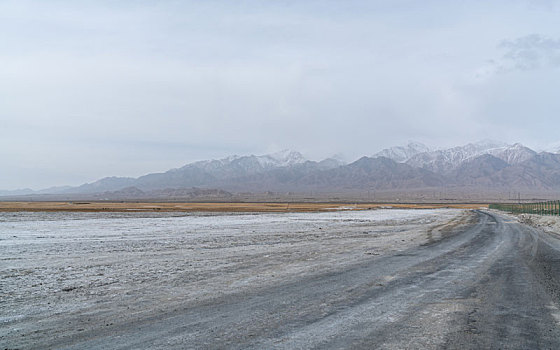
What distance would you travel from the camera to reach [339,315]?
8180 millimetres

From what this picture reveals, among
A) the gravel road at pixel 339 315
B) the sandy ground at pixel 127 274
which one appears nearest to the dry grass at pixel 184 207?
the sandy ground at pixel 127 274

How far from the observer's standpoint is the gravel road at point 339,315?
6.73m

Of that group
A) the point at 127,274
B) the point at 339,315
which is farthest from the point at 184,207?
the point at 339,315

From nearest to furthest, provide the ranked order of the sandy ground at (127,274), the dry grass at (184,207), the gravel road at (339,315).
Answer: the gravel road at (339,315) < the sandy ground at (127,274) < the dry grass at (184,207)

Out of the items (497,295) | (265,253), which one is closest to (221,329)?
(497,295)

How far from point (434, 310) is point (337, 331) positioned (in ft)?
7.97

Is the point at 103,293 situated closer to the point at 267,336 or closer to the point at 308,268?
the point at 267,336

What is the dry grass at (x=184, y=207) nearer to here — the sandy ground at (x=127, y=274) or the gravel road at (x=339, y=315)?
the sandy ground at (x=127, y=274)

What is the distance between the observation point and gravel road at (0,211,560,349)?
22.1ft

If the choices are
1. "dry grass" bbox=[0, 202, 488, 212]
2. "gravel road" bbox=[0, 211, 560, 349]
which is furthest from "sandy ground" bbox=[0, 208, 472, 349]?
"dry grass" bbox=[0, 202, 488, 212]

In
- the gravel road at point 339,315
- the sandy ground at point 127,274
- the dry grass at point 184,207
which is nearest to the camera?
the gravel road at point 339,315

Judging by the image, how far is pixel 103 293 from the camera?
33.9 ft

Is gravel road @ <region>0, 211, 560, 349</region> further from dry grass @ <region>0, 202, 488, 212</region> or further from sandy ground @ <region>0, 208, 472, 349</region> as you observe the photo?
dry grass @ <region>0, 202, 488, 212</region>

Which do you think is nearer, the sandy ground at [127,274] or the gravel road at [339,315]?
the gravel road at [339,315]
